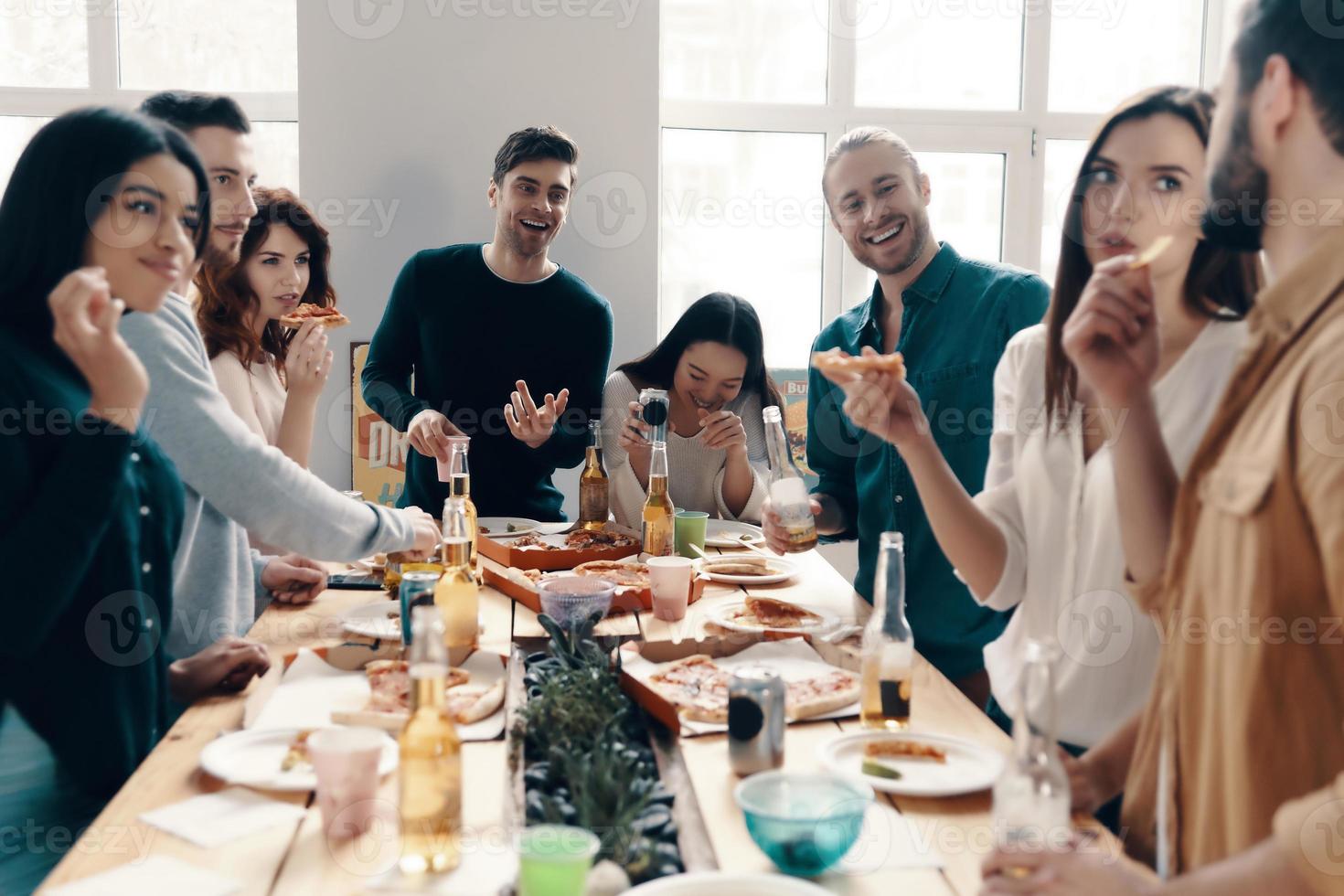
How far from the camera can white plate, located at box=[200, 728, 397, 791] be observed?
129cm

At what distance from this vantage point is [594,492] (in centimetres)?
269

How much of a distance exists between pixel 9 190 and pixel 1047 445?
160 centimetres

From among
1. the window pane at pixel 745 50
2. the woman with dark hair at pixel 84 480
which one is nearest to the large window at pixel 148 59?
the window pane at pixel 745 50

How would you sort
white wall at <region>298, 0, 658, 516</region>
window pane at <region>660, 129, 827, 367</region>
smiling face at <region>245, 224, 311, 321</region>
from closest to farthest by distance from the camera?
smiling face at <region>245, 224, 311, 321</region> < white wall at <region>298, 0, 658, 516</region> < window pane at <region>660, 129, 827, 367</region>

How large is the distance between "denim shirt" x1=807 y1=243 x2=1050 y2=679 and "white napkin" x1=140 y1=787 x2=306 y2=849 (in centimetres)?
143

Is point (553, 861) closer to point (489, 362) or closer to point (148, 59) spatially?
point (489, 362)

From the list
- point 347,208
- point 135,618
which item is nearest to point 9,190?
point 135,618

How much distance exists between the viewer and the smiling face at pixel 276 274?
3.11m

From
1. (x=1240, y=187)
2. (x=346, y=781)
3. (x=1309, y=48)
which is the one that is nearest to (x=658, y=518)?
(x=346, y=781)

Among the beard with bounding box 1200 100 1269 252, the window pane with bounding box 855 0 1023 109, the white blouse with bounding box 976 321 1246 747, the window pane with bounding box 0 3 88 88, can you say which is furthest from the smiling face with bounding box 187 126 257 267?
the window pane with bounding box 855 0 1023 109

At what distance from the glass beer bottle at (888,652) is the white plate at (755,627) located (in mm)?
387

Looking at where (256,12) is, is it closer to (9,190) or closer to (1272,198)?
(9,190)

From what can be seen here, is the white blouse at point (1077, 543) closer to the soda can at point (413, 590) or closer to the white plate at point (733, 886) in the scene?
the white plate at point (733, 886)

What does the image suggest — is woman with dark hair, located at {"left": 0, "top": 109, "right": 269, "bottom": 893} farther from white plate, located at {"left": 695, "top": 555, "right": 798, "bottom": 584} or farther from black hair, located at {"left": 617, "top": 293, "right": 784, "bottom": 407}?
black hair, located at {"left": 617, "top": 293, "right": 784, "bottom": 407}
